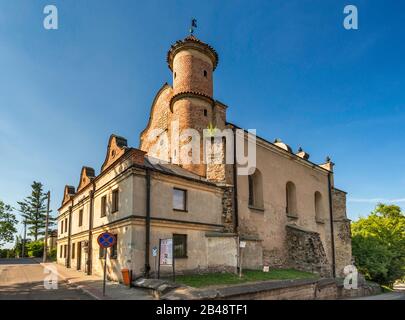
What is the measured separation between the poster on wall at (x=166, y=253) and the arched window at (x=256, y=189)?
9117 millimetres

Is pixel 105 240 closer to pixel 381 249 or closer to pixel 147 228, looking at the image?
pixel 147 228

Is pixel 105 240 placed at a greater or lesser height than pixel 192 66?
lesser

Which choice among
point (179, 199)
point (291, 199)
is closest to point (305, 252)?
point (291, 199)

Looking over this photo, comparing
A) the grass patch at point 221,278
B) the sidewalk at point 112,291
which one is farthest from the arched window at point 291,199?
the sidewalk at point 112,291

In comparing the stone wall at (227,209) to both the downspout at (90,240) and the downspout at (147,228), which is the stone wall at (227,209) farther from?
the downspout at (90,240)

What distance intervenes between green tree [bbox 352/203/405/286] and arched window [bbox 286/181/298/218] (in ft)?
35.8

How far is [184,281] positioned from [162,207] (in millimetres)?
3866

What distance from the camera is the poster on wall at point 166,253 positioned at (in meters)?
13.9

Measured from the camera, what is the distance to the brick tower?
2136cm

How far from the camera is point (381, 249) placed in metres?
30.5

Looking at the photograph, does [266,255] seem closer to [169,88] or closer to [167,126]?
[167,126]

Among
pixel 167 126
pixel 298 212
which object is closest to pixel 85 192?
pixel 167 126

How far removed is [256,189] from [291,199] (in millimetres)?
5130

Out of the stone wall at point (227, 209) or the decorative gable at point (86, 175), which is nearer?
the stone wall at point (227, 209)
